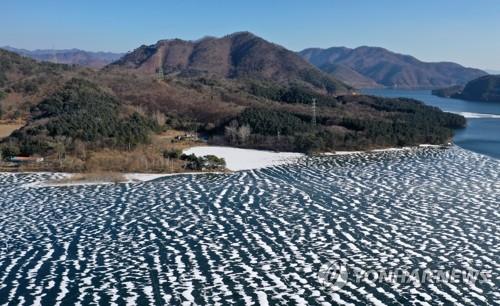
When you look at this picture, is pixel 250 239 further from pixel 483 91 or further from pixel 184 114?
pixel 483 91

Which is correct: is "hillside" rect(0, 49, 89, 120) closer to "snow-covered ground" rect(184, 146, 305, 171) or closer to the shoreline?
"snow-covered ground" rect(184, 146, 305, 171)

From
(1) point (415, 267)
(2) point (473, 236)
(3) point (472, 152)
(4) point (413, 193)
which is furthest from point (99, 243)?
(3) point (472, 152)

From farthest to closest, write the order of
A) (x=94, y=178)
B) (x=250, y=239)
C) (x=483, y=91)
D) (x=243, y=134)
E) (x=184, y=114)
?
(x=483, y=91) < (x=184, y=114) < (x=243, y=134) < (x=94, y=178) < (x=250, y=239)

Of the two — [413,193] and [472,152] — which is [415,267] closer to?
[413,193]

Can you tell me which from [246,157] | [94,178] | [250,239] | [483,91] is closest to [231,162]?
[246,157]

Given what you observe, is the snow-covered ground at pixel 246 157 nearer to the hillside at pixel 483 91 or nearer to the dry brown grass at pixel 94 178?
the dry brown grass at pixel 94 178

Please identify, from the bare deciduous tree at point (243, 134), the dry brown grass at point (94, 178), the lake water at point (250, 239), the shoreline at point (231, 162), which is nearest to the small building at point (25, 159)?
the shoreline at point (231, 162)
